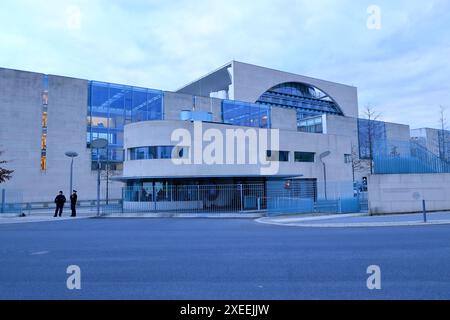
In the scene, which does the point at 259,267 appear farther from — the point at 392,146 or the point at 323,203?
the point at 323,203

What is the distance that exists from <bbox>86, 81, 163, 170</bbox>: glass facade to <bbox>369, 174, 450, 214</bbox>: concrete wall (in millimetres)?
29613

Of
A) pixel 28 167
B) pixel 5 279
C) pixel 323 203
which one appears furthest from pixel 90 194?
pixel 5 279

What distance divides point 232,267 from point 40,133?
3497 centimetres

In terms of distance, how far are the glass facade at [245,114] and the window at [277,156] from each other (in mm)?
10440

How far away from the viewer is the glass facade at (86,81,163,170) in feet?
128

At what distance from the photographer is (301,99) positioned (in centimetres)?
6569

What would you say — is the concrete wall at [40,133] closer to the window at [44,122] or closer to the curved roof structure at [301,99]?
the window at [44,122]

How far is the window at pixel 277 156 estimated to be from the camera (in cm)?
3669

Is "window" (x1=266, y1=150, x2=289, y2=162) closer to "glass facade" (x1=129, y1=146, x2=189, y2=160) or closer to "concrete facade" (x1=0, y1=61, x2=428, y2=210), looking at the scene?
"concrete facade" (x1=0, y1=61, x2=428, y2=210)

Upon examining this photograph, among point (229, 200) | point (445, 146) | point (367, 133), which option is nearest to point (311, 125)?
point (367, 133)

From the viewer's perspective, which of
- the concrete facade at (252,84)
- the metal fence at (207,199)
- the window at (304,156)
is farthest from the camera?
the concrete facade at (252,84)

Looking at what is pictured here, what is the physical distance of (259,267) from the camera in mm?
6973

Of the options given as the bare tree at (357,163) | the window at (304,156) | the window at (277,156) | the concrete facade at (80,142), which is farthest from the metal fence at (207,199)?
the bare tree at (357,163)
